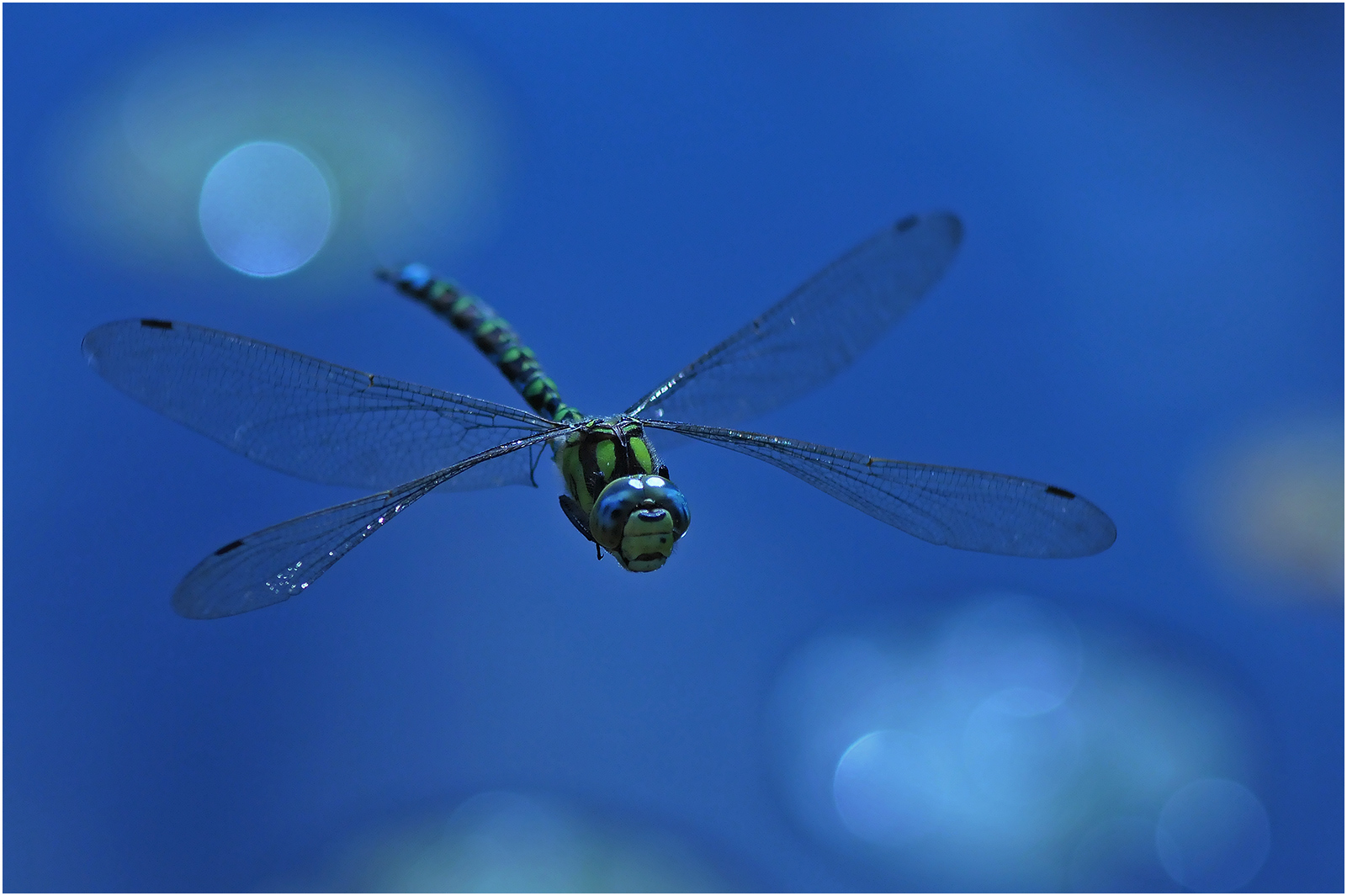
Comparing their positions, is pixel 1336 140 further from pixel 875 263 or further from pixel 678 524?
pixel 678 524

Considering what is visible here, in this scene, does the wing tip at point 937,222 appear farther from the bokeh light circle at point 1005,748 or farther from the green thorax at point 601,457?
the bokeh light circle at point 1005,748

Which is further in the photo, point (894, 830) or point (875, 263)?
point (894, 830)

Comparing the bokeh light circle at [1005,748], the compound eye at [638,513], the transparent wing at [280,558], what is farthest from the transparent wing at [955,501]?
the bokeh light circle at [1005,748]

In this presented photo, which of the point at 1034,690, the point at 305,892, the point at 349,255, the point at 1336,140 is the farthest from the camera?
the point at 1336,140

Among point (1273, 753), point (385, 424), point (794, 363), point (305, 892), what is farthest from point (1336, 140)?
point (305, 892)

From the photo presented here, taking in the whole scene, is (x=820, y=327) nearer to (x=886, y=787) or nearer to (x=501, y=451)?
(x=501, y=451)

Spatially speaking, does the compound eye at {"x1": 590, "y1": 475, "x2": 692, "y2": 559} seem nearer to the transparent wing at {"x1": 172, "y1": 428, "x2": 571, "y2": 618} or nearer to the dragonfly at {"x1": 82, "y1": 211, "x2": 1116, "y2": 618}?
A: the dragonfly at {"x1": 82, "y1": 211, "x2": 1116, "y2": 618}
